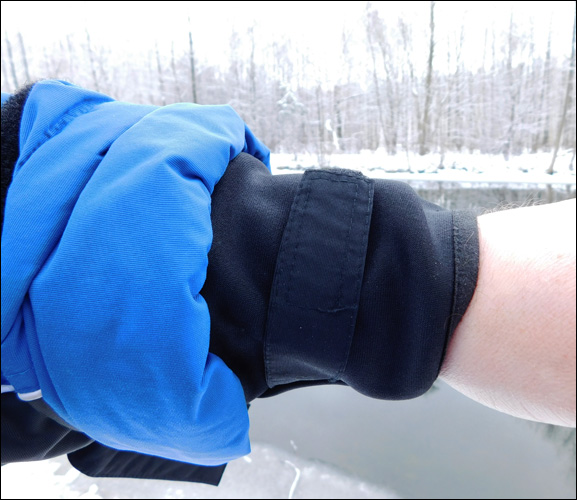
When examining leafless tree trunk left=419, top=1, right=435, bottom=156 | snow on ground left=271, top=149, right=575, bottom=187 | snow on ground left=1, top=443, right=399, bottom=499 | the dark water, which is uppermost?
leafless tree trunk left=419, top=1, right=435, bottom=156

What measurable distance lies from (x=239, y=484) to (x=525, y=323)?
333cm

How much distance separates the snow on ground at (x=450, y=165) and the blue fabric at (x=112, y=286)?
4.76 m

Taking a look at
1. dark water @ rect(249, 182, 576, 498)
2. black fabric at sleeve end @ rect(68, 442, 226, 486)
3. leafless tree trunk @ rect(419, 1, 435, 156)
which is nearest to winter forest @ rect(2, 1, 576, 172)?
leafless tree trunk @ rect(419, 1, 435, 156)

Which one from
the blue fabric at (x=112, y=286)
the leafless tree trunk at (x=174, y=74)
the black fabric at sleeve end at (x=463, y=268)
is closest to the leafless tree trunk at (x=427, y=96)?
the leafless tree trunk at (x=174, y=74)

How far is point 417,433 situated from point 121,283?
3.19m

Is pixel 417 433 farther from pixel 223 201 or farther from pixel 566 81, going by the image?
pixel 566 81

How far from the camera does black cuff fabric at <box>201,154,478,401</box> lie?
0.94 ft

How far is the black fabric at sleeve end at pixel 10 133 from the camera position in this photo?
0.92 ft

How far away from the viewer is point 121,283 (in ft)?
0.80

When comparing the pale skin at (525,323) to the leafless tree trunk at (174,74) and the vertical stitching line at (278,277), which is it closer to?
the vertical stitching line at (278,277)

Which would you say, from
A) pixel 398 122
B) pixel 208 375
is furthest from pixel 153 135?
pixel 398 122

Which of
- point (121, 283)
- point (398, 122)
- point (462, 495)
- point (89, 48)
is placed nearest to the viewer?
point (121, 283)

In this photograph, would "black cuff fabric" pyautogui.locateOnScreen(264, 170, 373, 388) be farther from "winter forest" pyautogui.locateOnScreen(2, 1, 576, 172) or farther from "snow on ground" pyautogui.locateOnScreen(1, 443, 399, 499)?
"winter forest" pyautogui.locateOnScreen(2, 1, 576, 172)

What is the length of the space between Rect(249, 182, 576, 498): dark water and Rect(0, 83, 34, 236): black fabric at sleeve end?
10.2 ft
